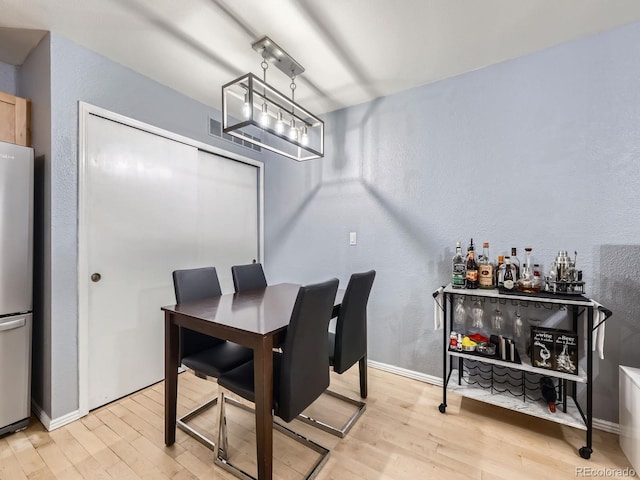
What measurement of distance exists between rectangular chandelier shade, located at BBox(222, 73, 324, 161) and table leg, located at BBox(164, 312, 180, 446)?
3.86ft

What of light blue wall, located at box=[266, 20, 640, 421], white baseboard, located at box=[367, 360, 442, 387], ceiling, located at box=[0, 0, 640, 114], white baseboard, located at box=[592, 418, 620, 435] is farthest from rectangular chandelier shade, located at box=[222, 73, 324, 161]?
white baseboard, located at box=[592, 418, 620, 435]

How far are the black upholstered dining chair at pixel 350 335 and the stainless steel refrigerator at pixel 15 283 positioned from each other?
1.72 m

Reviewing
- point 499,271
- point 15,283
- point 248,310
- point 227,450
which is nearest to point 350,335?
Answer: point 248,310

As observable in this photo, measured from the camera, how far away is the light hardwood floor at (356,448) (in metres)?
1.45

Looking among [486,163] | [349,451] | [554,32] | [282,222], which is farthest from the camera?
[282,222]

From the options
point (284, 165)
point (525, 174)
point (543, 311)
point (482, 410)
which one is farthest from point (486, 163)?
point (284, 165)

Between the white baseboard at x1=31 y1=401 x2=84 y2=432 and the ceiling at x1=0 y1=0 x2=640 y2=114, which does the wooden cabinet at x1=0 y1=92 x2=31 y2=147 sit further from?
the white baseboard at x1=31 y1=401 x2=84 y2=432

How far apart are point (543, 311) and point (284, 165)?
264cm

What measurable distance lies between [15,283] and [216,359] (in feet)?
4.23

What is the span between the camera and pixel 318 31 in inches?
70.2

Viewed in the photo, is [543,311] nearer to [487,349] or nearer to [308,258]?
[487,349]

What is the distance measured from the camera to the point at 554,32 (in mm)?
1781

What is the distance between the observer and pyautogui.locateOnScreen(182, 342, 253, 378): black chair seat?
1.59 meters
